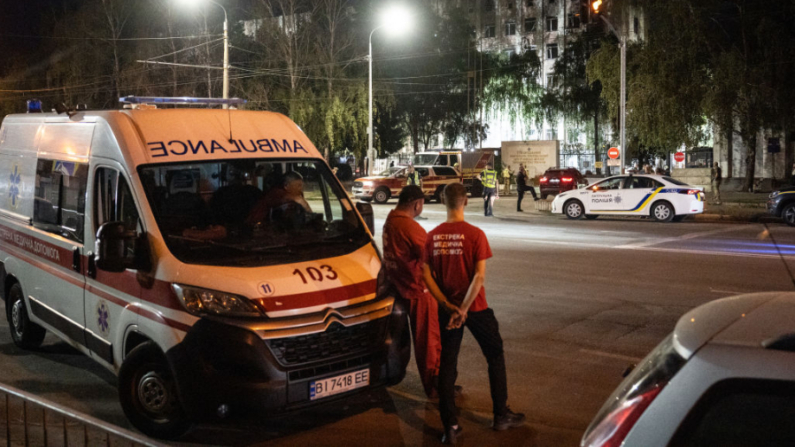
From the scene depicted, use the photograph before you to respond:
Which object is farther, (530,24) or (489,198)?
(530,24)

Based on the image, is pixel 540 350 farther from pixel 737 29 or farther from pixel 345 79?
pixel 345 79

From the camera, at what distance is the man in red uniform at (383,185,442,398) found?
232 inches

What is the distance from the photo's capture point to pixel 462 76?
236 feet

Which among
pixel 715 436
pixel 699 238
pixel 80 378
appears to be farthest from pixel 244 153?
pixel 699 238

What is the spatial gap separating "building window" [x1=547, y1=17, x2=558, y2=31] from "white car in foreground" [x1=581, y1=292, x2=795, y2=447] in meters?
80.8

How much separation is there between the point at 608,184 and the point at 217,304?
800 inches

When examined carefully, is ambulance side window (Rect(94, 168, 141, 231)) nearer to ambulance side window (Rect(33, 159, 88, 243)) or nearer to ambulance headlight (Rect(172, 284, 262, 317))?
ambulance side window (Rect(33, 159, 88, 243))

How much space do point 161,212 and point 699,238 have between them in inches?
587

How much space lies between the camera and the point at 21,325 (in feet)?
25.2

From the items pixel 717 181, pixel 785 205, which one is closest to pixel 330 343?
pixel 785 205

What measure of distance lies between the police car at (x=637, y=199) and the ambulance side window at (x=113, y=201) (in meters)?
19.3

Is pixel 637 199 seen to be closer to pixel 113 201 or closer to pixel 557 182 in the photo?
pixel 557 182

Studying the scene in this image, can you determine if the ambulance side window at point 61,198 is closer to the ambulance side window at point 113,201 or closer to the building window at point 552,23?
the ambulance side window at point 113,201

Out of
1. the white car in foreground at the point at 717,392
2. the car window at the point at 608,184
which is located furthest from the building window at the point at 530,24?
the white car in foreground at the point at 717,392
